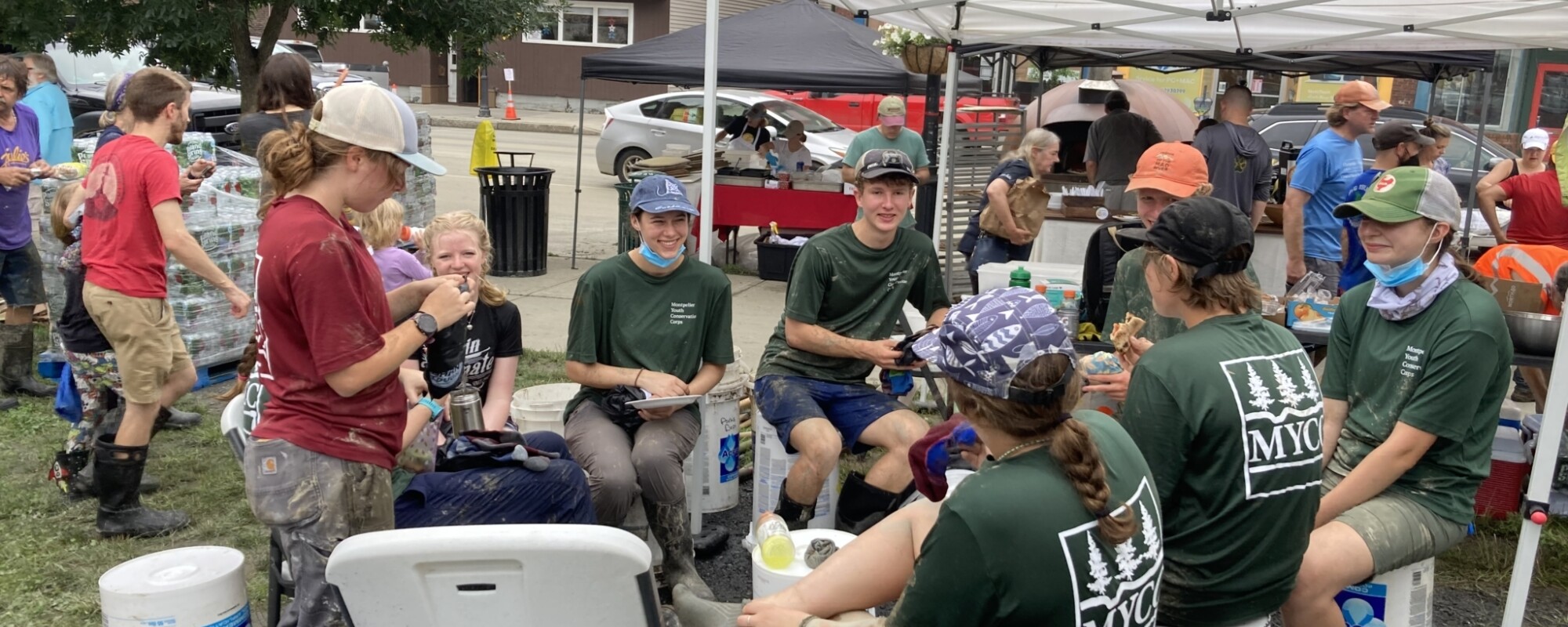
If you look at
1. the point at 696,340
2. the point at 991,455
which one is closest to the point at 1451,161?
the point at 696,340

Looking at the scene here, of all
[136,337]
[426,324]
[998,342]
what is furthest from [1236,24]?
[136,337]

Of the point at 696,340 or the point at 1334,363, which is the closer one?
the point at 1334,363

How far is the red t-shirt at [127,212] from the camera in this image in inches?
174

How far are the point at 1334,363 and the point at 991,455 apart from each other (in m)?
1.83

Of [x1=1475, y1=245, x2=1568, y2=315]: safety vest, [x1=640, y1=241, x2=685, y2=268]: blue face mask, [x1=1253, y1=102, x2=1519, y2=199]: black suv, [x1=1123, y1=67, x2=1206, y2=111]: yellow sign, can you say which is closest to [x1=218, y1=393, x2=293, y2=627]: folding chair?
[x1=640, y1=241, x2=685, y2=268]: blue face mask

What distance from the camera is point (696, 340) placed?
13.8ft

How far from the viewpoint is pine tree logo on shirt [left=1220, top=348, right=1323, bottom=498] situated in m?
2.46

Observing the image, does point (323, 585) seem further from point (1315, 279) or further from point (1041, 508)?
point (1315, 279)

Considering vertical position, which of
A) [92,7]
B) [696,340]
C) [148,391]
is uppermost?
[92,7]

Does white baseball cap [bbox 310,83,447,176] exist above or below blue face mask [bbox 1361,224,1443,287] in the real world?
above

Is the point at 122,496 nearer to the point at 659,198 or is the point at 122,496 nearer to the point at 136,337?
the point at 136,337

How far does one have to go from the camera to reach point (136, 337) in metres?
4.54

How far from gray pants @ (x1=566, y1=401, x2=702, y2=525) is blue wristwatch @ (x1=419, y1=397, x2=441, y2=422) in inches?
21.8

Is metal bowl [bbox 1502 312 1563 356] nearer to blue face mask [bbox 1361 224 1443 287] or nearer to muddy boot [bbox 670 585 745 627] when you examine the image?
blue face mask [bbox 1361 224 1443 287]
